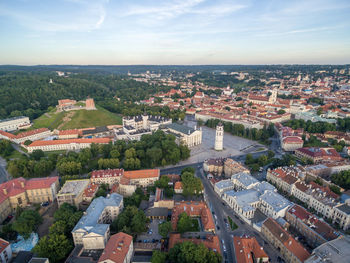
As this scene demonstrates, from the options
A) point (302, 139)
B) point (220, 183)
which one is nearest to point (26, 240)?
point (220, 183)

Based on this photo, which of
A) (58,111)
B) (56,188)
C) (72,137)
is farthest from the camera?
(58,111)

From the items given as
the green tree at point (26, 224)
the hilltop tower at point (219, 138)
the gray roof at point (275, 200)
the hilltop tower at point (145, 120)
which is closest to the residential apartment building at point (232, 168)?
the gray roof at point (275, 200)

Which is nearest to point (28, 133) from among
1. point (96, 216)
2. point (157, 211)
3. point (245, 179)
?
point (96, 216)

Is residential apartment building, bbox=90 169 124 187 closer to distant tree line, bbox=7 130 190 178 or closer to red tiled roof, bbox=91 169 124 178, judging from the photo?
red tiled roof, bbox=91 169 124 178

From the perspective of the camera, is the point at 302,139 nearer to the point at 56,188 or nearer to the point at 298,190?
the point at 298,190

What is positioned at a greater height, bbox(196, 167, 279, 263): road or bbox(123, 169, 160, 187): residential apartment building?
bbox(123, 169, 160, 187): residential apartment building

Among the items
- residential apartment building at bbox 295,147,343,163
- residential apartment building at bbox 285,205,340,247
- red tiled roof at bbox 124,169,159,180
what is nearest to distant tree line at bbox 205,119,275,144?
residential apartment building at bbox 295,147,343,163

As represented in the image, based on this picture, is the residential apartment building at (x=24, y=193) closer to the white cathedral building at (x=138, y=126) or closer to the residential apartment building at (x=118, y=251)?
the residential apartment building at (x=118, y=251)
